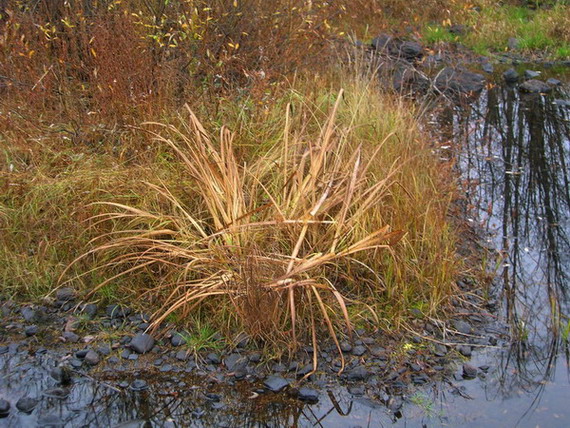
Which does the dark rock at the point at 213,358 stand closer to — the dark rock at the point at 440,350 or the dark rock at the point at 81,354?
the dark rock at the point at 81,354

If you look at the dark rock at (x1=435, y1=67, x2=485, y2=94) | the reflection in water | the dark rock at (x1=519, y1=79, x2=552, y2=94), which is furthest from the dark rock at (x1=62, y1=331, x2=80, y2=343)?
the dark rock at (x1=519, y1=79, x2=552, y2=94)

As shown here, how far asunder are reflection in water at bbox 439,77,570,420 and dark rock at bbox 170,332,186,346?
1.54 m

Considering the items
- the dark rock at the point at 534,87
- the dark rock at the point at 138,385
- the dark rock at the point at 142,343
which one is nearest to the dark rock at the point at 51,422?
the dark rock at the point at 138,385

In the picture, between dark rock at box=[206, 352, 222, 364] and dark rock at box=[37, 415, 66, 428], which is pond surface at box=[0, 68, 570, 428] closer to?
dark rock at box=[37, 415, 66, 428]

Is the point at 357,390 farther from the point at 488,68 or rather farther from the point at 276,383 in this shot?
the point at 488,68

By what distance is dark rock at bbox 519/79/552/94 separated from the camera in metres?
8.94

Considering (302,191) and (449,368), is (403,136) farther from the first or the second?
(449,368)

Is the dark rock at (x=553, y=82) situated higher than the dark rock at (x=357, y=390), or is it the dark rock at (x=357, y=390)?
the dark rock at (x=553, y=82)

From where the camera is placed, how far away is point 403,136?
16.4 feet

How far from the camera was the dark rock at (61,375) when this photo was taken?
334 centimetres

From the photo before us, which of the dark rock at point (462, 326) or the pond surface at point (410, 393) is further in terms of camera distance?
the dark rock at point (462, 326)

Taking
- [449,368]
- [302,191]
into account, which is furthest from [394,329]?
[302,191]

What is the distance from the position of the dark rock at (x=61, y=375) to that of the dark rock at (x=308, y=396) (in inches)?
43.1

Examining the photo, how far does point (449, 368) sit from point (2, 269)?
2.52 m
